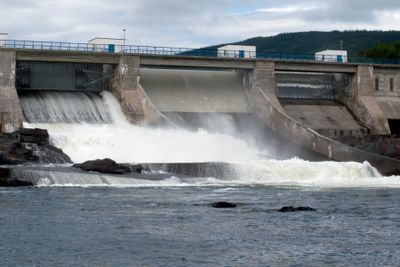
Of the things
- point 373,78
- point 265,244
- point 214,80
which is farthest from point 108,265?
point 373,78

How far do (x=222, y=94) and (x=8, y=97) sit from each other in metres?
18.7

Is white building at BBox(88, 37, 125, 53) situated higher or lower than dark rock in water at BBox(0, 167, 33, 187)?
higher

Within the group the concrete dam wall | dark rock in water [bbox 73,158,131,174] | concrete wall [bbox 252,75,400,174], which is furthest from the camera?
the concrete dam wall

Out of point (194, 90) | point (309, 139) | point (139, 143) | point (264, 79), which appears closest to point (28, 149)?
point (139, 143)

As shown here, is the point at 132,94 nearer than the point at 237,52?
Yes

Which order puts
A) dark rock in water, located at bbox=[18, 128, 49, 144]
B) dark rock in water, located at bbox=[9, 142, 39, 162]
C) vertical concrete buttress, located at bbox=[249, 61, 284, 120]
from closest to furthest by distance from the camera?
dark rock in water, located at bbox=[9, 142, 39, 162]
dark rock in water, located at bbox=[18, 128, 49, 144]
vertical concrete buttress, located at bbox=[249, 61, 284, 120]

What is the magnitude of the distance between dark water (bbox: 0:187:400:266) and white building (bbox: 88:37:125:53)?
85.6 feet

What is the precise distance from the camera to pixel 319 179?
47969mm

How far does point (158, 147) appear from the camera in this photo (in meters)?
52.9

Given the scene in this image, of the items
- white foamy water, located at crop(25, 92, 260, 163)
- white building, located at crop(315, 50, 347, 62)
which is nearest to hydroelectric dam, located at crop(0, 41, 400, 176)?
white foamy water, located at crop(25, 92, 260, 163)

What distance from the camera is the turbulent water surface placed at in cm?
2262

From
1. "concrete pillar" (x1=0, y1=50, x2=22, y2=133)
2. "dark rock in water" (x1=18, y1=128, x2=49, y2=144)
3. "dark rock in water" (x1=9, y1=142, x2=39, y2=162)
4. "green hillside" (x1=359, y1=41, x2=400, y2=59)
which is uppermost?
"green hillside" (x1=359, y1=41, x2=400, y2=59)

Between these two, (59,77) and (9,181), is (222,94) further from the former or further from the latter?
(9,181)

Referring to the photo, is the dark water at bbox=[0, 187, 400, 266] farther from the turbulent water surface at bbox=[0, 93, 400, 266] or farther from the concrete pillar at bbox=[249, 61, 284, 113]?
the concrete pillar at bbox=[249, 61, 284, 113]
